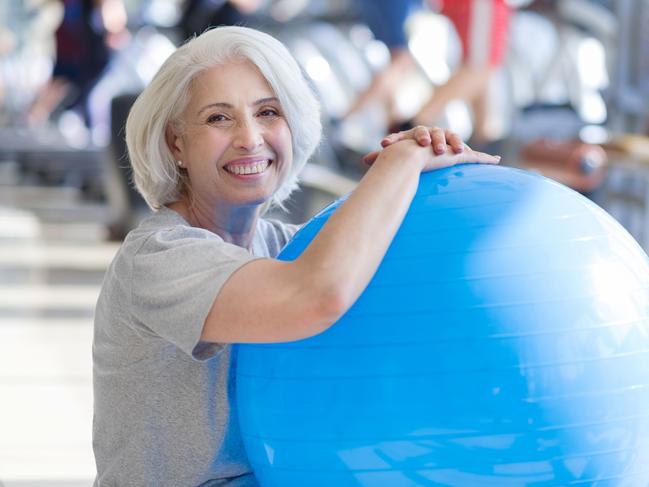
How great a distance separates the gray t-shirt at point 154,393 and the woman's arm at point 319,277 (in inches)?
4.6

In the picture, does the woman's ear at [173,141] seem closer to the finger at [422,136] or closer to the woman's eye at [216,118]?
the woman's eye at [216,118]

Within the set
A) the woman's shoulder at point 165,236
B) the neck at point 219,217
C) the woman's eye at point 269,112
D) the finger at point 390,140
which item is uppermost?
the woman's eye at point 269,112

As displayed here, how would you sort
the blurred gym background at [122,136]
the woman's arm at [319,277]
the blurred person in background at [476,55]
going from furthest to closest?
the blurred person in background at [476,55], the blurred gym background at [122,136], the woman's arm at [319,277]

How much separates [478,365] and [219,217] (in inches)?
19.5

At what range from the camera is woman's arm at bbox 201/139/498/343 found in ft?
4.62

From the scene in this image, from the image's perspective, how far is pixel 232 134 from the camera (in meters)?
1.70

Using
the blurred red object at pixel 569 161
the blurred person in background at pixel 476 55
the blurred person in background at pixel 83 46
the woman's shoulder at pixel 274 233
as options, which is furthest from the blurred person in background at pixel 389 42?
the woman's shoulder at pixel 274 233

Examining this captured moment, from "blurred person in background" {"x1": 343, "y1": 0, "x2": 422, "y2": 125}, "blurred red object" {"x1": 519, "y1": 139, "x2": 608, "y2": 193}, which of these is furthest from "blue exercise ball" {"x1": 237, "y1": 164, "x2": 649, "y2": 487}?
"blurred person in background" {"x1": 343, "y1": 0, "x2": 422, "y2": 125}

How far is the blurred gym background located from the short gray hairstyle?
15cm

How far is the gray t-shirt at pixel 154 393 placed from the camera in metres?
1.62

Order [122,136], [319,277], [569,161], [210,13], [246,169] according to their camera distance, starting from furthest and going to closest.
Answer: [210,13]
[122,136]
[569,161]
[246,169]
[319,277]

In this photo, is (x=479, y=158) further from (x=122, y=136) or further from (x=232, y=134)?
(x=122, y=136)

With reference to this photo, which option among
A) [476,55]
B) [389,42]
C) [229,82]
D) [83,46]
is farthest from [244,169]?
[83,46]

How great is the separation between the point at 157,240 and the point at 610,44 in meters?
4.98
